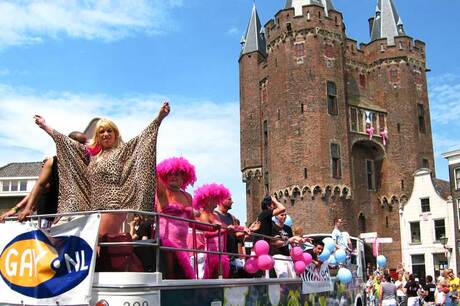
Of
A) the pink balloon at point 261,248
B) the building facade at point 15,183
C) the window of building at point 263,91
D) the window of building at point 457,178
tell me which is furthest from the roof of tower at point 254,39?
the pink balloon at point 261,248

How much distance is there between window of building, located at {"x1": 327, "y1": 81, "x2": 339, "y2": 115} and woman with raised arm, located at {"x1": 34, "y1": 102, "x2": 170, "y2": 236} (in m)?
38.7

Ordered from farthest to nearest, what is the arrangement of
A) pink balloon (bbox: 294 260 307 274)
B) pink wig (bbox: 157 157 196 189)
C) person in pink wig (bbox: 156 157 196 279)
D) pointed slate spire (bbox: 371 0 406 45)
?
pointed slate spire (bbox: 371 0 406 45) < pink balloon (bbox: 294 260 307 274) < pink wig (bbox: 157 157 196 189) < person in pink wig (bbox: 156 157 196 279)

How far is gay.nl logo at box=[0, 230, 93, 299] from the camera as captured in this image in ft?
14.6

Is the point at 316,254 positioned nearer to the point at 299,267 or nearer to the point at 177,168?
the point at 299,267

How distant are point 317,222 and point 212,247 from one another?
35395mm

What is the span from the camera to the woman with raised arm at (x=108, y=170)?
16.6ft

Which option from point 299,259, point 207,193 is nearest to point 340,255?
point 299,259

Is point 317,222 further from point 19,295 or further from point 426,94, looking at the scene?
point 19,295

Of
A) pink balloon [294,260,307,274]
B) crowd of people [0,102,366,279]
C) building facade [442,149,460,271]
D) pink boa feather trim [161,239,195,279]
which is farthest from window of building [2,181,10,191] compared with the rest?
pink boa feather trim [161,239,195,279]

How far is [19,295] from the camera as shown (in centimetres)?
461

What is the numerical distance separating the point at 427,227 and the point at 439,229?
48.8 inches

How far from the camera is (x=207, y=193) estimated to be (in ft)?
21.9

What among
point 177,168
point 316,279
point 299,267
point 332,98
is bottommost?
point 316,279

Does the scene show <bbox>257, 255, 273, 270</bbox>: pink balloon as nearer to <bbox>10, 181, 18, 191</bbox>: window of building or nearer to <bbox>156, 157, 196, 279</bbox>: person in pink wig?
<bbox>156, 157, 196, 279</bbox>: person in pink wig
